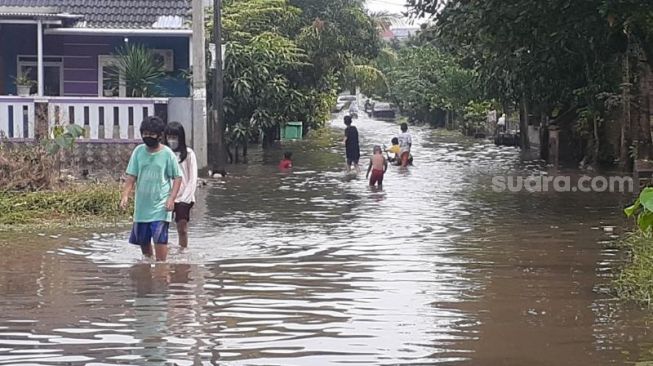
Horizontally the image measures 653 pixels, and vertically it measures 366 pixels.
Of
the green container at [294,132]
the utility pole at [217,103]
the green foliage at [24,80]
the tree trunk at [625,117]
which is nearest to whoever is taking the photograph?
the tree trunk at [625,117]

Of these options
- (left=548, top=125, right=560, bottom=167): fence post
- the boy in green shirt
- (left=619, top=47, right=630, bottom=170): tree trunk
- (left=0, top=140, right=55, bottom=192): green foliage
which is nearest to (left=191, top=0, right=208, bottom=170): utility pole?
(left=0, top=140, right=55, bottom=192): green foliage

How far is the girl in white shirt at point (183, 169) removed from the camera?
1193 cm

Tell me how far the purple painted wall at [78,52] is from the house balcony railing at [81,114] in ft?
13.7

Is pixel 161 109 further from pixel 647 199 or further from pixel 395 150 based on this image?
pixel 647 199

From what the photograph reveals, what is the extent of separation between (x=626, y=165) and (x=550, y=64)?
317cm

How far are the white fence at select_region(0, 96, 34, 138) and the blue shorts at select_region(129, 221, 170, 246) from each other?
39.5 feet

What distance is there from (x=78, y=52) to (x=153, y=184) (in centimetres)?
1736

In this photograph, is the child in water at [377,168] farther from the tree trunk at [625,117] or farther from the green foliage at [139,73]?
the green foliage at [139,73]

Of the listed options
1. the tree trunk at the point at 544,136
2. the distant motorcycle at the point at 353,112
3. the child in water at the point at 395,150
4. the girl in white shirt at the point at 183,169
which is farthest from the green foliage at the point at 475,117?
the girl in white shirt at the point at 183,169

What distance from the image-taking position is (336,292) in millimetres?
9805

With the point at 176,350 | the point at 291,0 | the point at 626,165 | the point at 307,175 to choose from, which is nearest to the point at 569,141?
the point at 626,165

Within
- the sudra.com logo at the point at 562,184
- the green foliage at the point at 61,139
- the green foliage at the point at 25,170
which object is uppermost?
the green foliage at the point at 61,139

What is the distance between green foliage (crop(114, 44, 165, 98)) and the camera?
24.3 meters

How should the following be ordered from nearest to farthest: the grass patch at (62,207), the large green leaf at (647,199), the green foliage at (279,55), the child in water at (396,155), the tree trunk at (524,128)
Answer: the large green leaf at (647,199), the grass patch at (62,207), the green foliage at (279,55), the child in water at (396,155), the tree trunk at (524,128)
